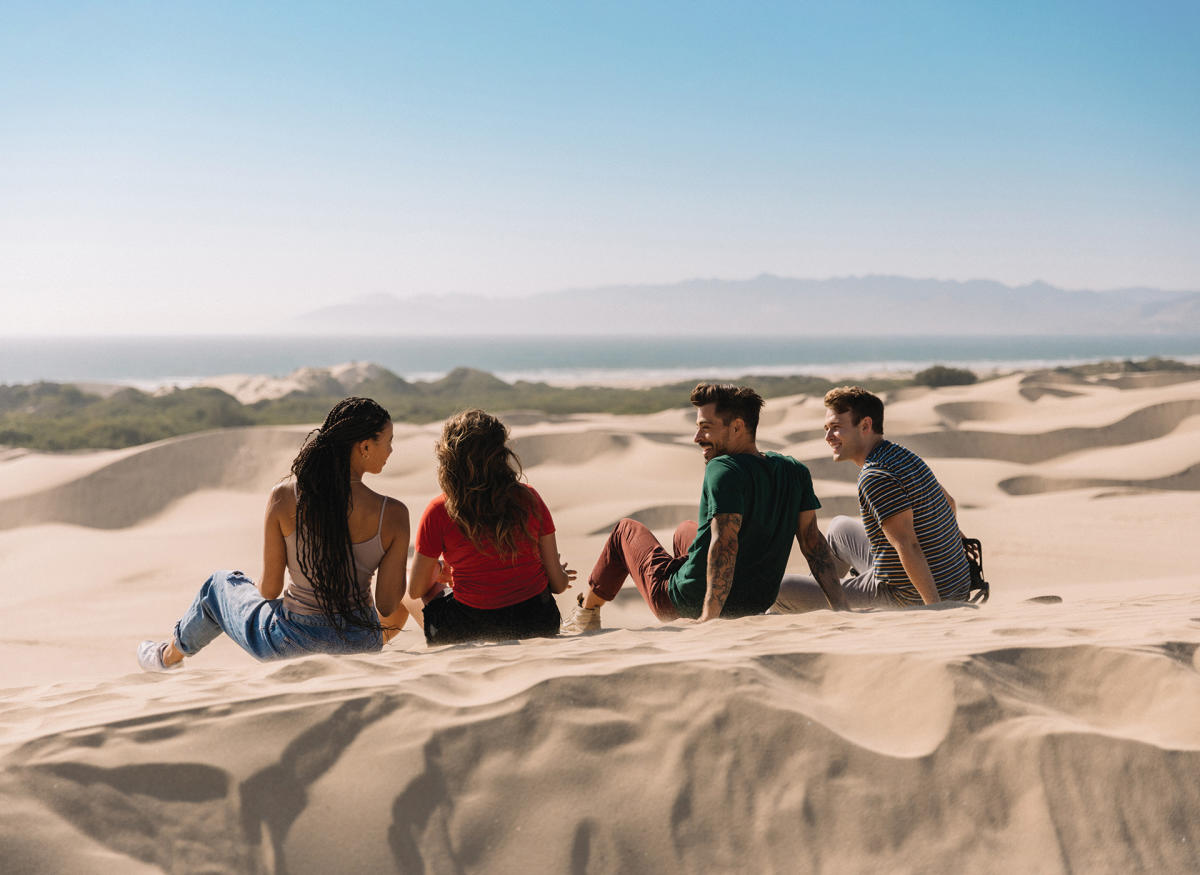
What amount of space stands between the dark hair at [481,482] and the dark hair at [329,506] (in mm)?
354

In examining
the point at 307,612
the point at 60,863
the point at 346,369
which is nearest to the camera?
the point at 60,863

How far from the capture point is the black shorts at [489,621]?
4.11 m

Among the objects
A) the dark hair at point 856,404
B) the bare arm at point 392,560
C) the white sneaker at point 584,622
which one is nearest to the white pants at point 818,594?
the dark hair at point 856,404

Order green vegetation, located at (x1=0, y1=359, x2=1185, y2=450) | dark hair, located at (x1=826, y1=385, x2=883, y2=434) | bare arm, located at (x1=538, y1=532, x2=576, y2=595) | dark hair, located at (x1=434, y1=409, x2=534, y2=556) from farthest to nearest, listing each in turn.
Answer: green vegetation, located at (x1=0, y1=359, x2=1185, y2=450), dark hair, located at (x1=826, y1=385, x2=883, y2=434), bare arm, located at (x1=538, y1=532, x2=576, y2=595), dark hair, located at (x1=434, y1=409, x2=534, y2=556)

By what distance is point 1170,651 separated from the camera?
2.96 m

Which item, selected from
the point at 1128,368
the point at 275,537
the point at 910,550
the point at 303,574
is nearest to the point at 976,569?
the point at 910,550

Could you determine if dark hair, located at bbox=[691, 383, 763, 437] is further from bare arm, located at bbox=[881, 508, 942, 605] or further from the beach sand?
the beach sand

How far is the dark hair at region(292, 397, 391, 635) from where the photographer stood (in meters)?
3.69

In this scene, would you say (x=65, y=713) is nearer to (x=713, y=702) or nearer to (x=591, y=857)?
(x=591, y=857)

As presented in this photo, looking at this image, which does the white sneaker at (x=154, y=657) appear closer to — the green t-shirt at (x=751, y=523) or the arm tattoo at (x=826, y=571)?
the green t-shirt at (x=751, y=523)

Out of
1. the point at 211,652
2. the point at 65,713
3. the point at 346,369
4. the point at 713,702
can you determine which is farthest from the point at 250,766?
the point at 346,369

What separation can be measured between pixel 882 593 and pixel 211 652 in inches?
166

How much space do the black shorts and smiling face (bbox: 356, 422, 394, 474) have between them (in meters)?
0.78

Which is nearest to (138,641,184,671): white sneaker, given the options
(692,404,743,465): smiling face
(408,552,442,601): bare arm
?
(408,552,442,601): bare arm
